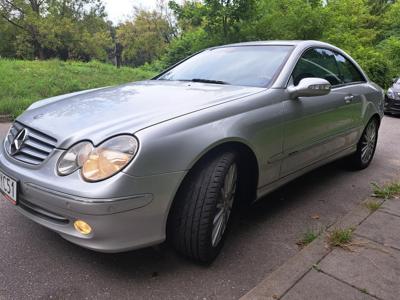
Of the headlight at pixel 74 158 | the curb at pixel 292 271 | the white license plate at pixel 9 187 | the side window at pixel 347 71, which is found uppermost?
the side window at pixel 347 71

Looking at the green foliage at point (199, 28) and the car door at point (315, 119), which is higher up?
the green foliage at point (199, 28)

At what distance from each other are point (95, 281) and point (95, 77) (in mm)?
9850

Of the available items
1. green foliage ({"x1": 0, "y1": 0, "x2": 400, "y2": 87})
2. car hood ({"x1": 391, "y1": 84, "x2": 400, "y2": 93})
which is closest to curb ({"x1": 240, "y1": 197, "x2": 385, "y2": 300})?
car hood ({"x1": 391, "y1": 84, "x2": 400, "y2": 93})

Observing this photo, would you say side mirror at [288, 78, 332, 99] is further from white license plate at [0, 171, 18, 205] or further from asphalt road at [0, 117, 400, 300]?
white license plate at [0, 171, 18, 205]

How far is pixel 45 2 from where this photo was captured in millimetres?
33844

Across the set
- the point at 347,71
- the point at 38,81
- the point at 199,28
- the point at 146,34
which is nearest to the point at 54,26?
the point at 146,34

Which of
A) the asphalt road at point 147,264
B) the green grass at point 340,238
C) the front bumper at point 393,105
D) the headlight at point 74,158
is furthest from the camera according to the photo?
the front bumper at point 393,105

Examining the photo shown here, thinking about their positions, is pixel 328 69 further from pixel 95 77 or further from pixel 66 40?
pixel 66 40

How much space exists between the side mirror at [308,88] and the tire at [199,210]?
91 cm

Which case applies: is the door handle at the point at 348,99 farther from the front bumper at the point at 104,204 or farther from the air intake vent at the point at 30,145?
the air intake vent at the point at 30,145

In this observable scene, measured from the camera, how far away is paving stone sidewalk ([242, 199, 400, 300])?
2096 millimetres

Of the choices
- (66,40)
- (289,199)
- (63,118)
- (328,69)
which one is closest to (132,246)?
(63,118)

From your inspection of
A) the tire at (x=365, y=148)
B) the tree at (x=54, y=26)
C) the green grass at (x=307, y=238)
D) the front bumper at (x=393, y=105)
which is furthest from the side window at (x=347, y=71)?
the tree at (x=54, y=26)

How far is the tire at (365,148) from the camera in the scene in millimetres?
4422
